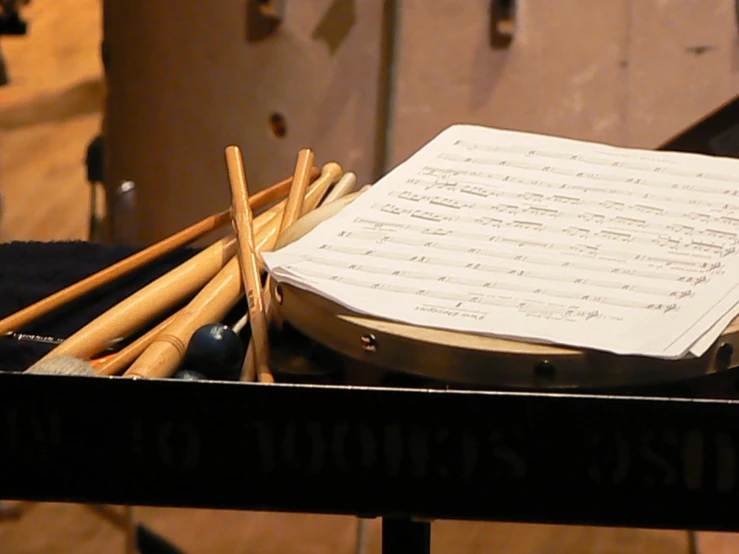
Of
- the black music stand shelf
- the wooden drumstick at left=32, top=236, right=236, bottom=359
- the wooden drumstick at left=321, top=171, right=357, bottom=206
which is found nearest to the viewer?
the black music stand shelf

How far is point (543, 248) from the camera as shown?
60cm

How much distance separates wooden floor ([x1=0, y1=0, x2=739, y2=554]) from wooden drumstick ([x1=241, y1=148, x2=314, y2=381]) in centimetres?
85

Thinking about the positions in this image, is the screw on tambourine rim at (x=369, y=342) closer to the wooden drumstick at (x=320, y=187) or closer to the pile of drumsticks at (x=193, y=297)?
the pile of drumsticks at (x=193, y=297)

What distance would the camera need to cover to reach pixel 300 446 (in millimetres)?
532

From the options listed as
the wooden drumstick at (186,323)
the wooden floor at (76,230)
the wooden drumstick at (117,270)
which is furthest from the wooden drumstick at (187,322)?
the wooden floor at (76,230)

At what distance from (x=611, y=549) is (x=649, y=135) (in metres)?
0.63

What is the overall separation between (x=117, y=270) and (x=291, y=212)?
14cm

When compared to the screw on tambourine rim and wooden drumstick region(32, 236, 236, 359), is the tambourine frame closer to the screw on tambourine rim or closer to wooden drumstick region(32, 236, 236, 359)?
the screw on tambourine rim

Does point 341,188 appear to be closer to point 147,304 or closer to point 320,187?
point 320,187

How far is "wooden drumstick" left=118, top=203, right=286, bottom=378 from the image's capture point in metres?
0.58

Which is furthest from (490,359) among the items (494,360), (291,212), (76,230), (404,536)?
(76,230)

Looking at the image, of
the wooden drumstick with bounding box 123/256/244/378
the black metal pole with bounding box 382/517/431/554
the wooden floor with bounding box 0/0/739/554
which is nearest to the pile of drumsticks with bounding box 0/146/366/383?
the wooden drumstick with bounding box 123/256/244/378

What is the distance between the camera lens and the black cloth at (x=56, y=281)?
0.65m

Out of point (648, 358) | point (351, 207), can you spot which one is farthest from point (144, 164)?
point (648, 358)
